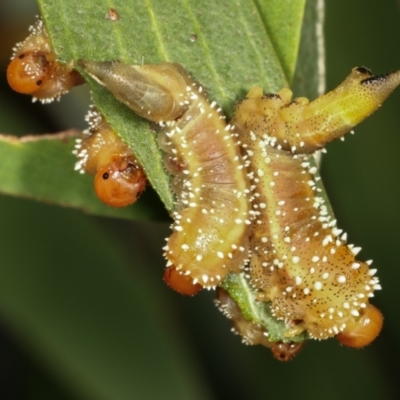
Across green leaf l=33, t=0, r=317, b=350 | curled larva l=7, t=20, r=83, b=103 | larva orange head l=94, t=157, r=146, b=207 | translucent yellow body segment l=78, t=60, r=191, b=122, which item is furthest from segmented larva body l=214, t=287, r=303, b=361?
curled larva l=7, t=20, r=83, b=103

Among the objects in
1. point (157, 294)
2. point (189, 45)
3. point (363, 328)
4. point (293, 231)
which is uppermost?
point (189, 45)

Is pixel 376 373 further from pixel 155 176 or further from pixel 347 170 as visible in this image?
pixel 155 176

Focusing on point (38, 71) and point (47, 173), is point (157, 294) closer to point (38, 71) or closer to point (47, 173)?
point (47, 173)

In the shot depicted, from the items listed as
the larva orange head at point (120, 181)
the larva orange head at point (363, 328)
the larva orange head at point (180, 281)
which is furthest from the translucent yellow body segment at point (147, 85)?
the larva orange head at point (363, 328)

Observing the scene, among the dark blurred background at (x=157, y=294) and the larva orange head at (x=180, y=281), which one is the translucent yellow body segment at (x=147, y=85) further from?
the dark blurred background at (x=157, y=294)

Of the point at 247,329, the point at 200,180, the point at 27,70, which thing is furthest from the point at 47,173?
the point at 247,329

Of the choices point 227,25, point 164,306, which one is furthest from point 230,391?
point 227,25

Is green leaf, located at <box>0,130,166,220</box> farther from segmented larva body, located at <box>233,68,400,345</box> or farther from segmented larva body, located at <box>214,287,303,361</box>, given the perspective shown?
segmented larva body, located at <box>233,68,400,345</box>
